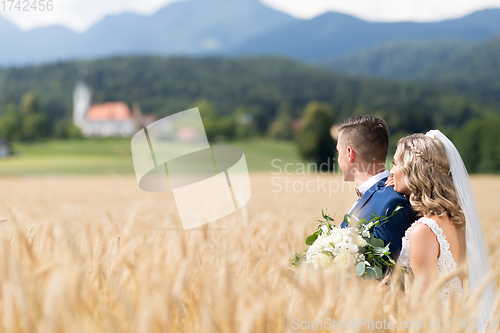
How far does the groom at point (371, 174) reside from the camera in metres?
2.57

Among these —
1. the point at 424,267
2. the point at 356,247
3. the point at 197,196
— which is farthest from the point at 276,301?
the point at 197,196

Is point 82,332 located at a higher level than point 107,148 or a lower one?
higher

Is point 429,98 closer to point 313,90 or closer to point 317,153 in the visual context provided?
point 313,90

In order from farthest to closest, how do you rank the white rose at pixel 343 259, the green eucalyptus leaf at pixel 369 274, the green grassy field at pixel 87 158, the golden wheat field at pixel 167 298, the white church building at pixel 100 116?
the white church building at pixel 100 116 → the green grassy field at pixel 87 158 → the green eucalyptus leaf at pixel 369 274 → the white rose at pixel 343 259 → the golden wheat field at pixel 167 298

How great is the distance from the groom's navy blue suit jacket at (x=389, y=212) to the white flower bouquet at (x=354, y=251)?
0.07 m

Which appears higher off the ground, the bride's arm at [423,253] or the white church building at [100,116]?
the bride's arm at [423,253]

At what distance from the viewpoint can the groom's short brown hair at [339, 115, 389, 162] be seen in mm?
2809

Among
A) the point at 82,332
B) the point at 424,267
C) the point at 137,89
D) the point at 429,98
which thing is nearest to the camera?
the point at 82,332

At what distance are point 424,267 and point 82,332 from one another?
2.02 meters

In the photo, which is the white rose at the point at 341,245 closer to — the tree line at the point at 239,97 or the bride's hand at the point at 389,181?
the bride's hand at the point at 389,181

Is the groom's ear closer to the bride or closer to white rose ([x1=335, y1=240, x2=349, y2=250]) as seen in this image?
the bride

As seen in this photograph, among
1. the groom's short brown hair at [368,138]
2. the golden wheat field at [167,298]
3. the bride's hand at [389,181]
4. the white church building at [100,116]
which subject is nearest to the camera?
the golden wheat field at [167,298]

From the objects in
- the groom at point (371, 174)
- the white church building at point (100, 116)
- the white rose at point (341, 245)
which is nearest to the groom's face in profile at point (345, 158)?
the groom at point (371, 174)

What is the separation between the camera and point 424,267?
2465mm
